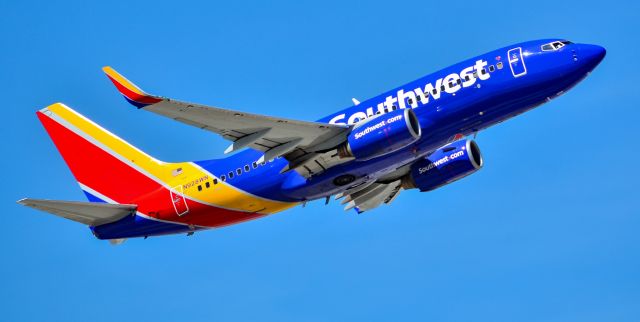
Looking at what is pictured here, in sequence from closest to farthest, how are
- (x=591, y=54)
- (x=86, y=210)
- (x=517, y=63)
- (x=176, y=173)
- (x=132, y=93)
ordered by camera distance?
1. (x=132, y=93)
2. (x=591, y=54)
3. (x=517, y=63)
4. (x=86, y=210)
5. (x=176, y=173)

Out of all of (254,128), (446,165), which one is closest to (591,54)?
(446,165)

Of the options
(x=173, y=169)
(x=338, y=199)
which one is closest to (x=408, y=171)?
(x=338, y=199)

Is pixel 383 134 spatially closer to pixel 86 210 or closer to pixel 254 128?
pixel 254 128

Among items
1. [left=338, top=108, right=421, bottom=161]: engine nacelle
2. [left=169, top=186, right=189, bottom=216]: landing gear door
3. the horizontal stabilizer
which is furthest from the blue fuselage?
the horizontal stabilizer

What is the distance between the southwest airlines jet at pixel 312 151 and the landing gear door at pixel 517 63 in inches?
2.4

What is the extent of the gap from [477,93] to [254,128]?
35.7 feet

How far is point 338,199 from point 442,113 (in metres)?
11.6

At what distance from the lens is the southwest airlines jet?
5181 centimetres

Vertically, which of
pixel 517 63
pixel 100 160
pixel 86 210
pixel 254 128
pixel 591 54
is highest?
pixel 591 54

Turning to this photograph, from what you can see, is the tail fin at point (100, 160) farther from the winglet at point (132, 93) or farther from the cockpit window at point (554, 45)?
the cockpit window at point (554, 45)

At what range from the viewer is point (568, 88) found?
5300 centimetres

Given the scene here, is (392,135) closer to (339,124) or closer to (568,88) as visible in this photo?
(339,124)

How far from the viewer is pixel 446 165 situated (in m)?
59.5

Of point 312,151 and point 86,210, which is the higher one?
point 312,151
